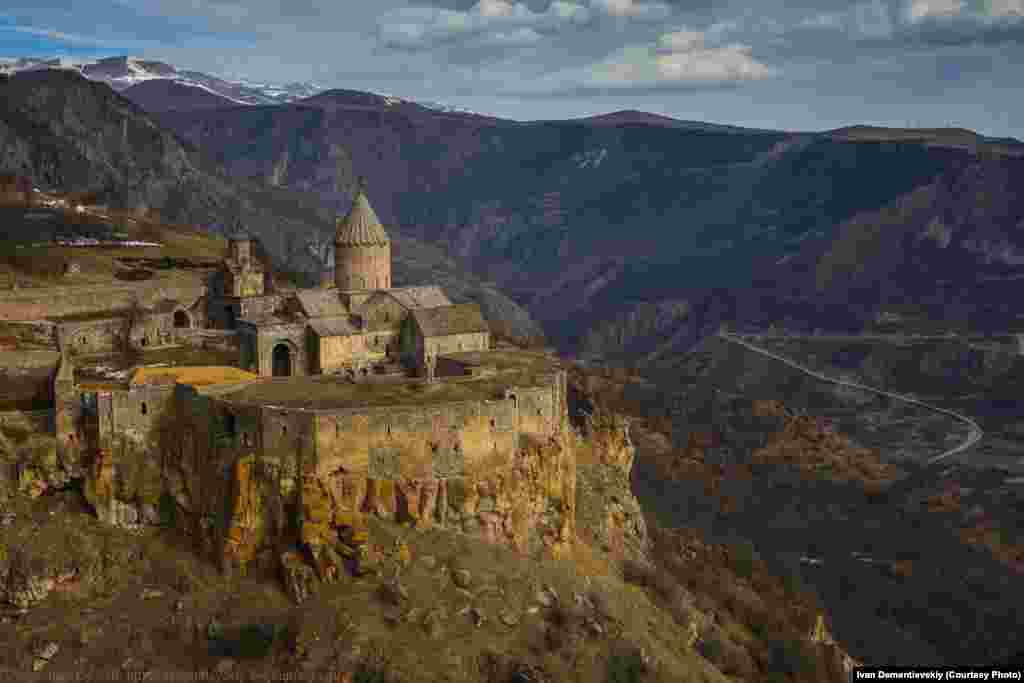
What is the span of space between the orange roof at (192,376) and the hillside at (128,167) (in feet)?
245

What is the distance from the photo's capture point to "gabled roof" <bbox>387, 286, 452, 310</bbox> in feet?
182

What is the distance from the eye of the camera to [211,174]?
534 feet

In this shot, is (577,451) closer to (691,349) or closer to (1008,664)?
(1008,664)

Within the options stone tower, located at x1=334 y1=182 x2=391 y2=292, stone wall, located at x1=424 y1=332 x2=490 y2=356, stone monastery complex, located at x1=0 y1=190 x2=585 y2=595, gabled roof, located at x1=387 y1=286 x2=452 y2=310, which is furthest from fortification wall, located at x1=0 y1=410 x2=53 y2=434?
stone tower, located at x1=334 y1=182 x2=391 y2=292

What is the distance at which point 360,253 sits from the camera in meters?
57.8

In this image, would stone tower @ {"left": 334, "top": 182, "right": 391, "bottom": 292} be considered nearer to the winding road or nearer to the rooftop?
the rooftop

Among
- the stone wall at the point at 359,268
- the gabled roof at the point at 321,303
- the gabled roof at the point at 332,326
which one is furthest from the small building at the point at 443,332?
the stone wall at the point at 359,268

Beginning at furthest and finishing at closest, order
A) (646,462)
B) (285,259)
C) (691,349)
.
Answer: (691,349), (285,259), (646,462)

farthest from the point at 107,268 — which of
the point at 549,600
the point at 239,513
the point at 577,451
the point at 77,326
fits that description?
the point at 549,600

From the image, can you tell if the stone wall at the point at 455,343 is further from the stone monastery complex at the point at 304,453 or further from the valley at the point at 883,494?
the valley at the point at 883,494

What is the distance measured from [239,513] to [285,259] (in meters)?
99.4

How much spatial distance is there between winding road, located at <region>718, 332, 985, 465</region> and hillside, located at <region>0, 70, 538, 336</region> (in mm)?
28563

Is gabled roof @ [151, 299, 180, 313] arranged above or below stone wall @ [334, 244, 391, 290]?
below

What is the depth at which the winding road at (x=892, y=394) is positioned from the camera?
102312mm
